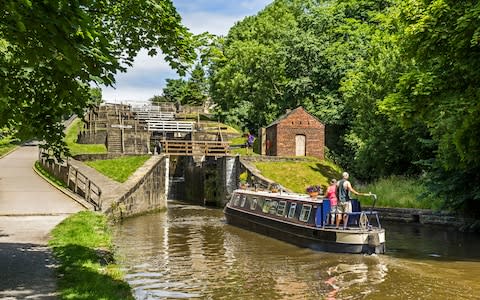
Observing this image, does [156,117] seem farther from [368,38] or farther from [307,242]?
[307,242]

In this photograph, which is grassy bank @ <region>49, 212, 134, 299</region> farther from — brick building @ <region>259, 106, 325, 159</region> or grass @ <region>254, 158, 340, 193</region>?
brick building @ <region>259, 106, 325, 159</region>

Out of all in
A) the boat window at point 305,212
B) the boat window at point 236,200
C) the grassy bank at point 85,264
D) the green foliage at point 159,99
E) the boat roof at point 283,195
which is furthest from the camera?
the green foliage at point 159,99

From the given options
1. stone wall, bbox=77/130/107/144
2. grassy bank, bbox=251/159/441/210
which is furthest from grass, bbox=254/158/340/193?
stone wall, bbox=77/130/107/144

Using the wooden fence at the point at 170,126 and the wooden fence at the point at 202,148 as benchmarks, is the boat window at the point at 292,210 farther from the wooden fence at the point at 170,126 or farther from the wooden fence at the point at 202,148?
the wooden fence at the point at 170,126

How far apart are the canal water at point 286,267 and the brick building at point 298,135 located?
15.0m

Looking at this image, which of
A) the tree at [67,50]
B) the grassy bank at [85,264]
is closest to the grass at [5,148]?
the grassy bank at [85,264]

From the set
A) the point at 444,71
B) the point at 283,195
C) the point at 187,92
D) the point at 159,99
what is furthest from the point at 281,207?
the point at 159,99

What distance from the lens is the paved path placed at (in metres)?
8.06

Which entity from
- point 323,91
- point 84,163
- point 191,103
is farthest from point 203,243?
point 191,103

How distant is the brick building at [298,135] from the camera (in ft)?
118

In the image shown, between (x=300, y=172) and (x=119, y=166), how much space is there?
37.9 ft

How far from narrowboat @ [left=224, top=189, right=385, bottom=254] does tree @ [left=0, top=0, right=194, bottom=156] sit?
9347mm

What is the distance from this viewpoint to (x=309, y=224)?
17.8 metres

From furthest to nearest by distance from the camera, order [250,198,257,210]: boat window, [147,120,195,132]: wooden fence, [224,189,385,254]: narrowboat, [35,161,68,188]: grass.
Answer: [147,120,195,132]: wooden fence, [35,161,68,188]: grass, [250,198,257,210]: boat window, [224,189,385,254]: narrowboat
